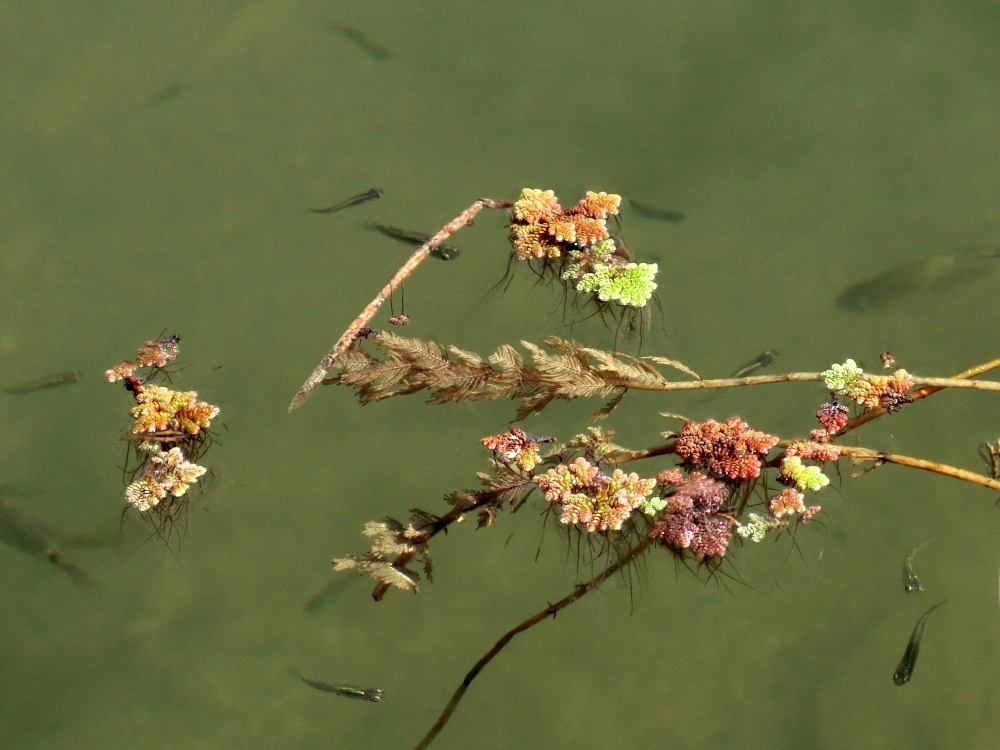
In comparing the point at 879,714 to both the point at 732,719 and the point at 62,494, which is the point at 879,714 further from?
the point at 62,494

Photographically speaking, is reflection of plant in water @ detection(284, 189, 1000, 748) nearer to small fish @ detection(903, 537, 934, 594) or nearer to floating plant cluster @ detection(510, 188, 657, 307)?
floating plant cluster @ detection(510, 188, 657, 307)

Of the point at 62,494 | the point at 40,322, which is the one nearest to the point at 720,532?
the point at 62,494

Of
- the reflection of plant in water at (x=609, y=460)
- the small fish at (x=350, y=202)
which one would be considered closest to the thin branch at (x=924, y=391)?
the reflection of plant in water at (x=609, y=460)

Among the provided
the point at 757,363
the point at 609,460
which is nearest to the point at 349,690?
the point at 609,460

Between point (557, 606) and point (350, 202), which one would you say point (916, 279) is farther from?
point (350, 202)

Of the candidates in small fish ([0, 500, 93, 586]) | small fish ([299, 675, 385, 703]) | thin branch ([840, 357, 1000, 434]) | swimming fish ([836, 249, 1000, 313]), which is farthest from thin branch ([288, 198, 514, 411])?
swimming fish ([836, 249, 1000, 313])

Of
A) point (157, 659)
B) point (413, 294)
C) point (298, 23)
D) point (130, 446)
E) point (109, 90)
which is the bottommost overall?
point (157, 659)
